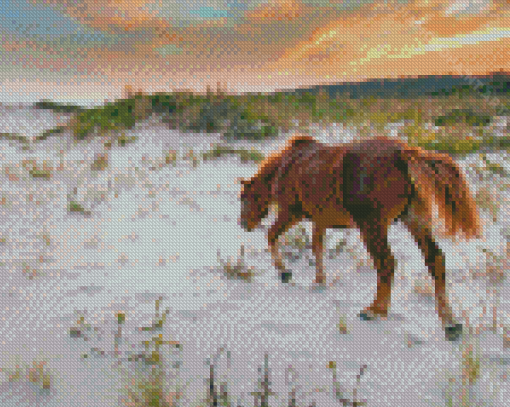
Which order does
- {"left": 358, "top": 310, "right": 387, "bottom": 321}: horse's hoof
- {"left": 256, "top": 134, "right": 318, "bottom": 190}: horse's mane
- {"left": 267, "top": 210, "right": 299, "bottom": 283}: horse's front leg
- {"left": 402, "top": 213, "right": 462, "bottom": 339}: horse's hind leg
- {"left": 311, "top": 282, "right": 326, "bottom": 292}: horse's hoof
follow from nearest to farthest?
{"left": 402, "top": 213, "right": 462, "bottom": 339}: horse's hind leg < {"left": 358, "top": 310, "right": 387, "bottom": 321}: horse's hoof < {"left": 256, "top": 134, "right": 318, "bottom": 190}: horse's mane < {"left": 267, "top": 210, "right": 299, "bottom": 283}: horse's front leg < {"left": 311, "top": 282, "right": 326, "bottom": 292}: horse's hoof

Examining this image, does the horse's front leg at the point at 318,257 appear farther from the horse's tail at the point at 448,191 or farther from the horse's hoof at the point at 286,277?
the horse's tail at the point at 448,191

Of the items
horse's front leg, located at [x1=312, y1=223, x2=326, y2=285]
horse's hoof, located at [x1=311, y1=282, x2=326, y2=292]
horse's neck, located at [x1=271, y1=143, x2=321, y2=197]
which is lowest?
horse's hoof, located at [x1=311, y1=282, x2=326, y2=292]

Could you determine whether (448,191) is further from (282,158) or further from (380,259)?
(282,158)

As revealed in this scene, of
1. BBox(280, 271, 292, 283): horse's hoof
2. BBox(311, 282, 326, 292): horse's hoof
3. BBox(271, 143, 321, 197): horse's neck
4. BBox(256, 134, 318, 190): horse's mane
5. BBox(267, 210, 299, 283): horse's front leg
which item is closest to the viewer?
BBox(271, 143, 321, 197): horse's neck

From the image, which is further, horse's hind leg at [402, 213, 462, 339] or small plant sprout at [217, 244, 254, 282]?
small plant sprout at [217, 244, 254, 282]

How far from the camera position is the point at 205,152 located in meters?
8.32

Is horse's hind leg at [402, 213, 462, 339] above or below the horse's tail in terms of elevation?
below

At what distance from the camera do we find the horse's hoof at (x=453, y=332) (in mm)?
2318

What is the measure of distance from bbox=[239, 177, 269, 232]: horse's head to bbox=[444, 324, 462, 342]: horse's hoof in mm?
1462

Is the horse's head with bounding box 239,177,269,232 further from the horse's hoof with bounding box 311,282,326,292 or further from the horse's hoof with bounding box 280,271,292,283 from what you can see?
the horse's hoof with bounding box 311,282,326,292

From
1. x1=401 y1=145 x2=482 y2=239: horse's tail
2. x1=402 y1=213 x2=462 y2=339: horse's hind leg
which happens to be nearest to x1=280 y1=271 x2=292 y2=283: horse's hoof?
x1=402 y1=213 x2=462 y2=339: horse's hind leg

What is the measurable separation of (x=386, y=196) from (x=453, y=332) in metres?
0.97

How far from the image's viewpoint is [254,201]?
3053 millimetres

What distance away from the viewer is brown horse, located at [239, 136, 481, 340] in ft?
7.03
